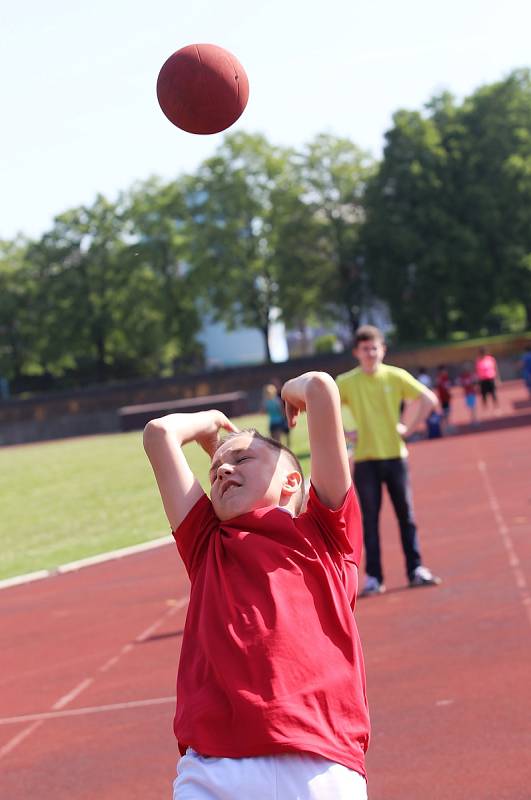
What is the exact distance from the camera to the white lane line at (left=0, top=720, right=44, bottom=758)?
6417 mm

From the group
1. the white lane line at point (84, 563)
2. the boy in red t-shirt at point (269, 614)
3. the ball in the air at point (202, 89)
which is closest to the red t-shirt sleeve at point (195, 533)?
the boy in red t-shirt at point (269, 614)

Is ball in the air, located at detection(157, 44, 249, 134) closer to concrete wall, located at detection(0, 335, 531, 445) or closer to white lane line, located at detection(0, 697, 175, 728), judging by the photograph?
white lane line, located at detection(0, 697, 175, 728)

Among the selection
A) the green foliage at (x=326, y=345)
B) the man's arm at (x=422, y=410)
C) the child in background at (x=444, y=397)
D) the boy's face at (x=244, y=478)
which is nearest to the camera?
the boy's face at (x=244, y=478)

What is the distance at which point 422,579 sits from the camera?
955 centimetres

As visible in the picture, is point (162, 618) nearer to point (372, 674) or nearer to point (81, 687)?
point (81, 687)

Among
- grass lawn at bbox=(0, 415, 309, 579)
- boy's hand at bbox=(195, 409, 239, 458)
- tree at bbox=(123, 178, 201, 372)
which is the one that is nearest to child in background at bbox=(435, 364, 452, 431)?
grass lawn at bbox=(0, 415, 309, 579)

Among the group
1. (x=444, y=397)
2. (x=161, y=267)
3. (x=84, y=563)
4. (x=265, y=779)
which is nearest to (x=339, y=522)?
(x=265, y=779)

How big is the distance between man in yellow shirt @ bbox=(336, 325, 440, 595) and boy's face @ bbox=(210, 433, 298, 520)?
6.09m

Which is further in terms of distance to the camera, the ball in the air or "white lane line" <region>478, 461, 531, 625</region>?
"white lane line" <region>478, 461, 531, 625</region>

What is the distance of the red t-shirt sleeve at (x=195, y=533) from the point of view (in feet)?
10.6

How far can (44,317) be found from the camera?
68062 millimetres

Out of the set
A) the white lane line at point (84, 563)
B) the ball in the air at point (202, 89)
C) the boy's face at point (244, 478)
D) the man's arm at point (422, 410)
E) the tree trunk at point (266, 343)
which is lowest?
the white lane line at point (84, 563)

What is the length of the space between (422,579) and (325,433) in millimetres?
6504

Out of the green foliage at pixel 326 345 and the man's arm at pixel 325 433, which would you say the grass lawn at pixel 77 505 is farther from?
the green foliage at pixel 326 345
